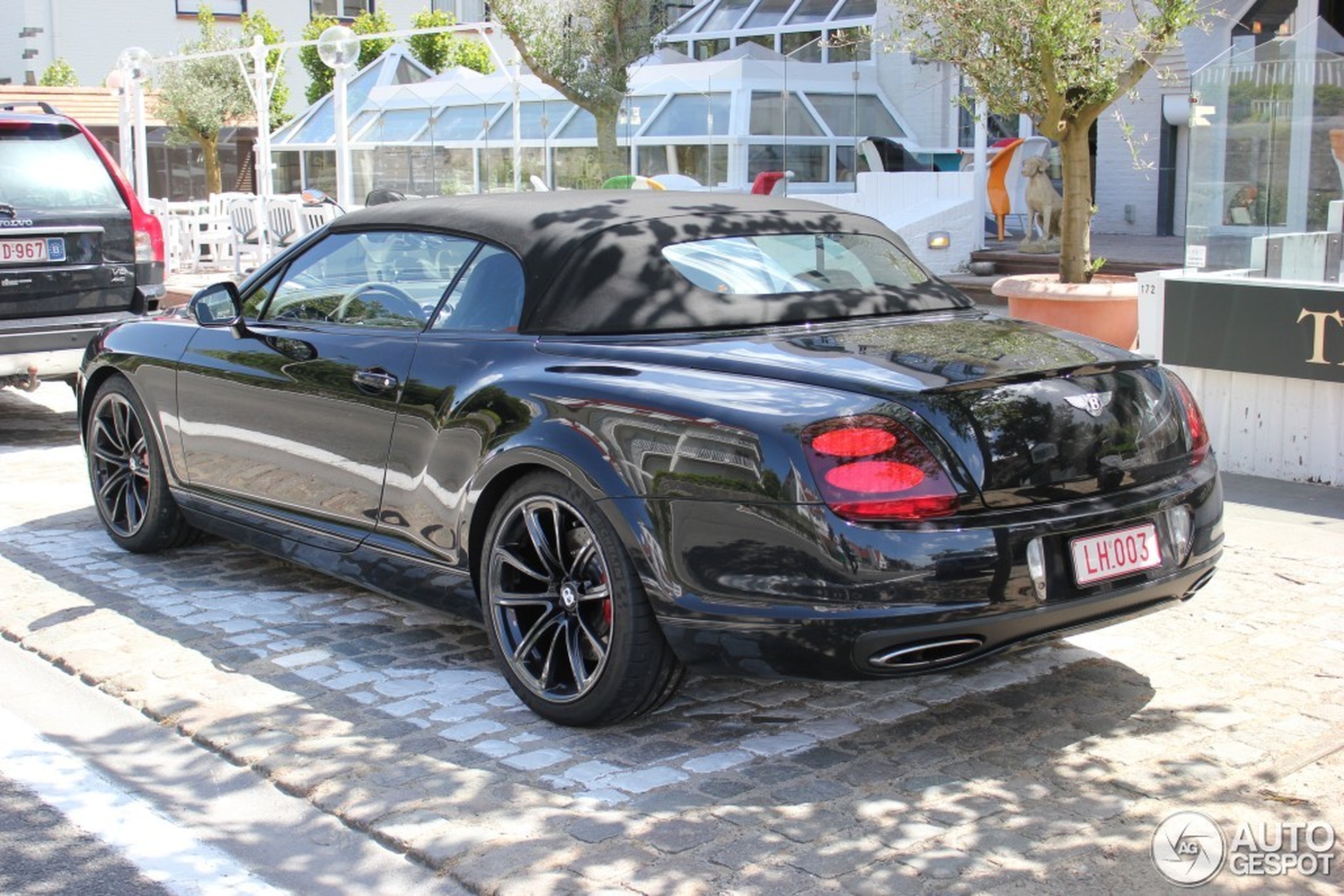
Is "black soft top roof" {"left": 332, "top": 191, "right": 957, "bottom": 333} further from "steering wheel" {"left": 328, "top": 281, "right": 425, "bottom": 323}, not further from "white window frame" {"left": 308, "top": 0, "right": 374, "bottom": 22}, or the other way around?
"white window frame" {"left": 308, "top": 0, "right": 374, "bottom": 22}

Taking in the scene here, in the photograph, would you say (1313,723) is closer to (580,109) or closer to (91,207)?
(91,207)

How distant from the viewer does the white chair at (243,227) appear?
18594 mm

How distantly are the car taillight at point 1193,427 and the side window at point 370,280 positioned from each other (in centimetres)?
229

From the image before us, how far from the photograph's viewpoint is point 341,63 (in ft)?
50.4

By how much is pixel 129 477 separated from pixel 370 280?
1.84 metres

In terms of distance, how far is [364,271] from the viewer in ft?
18.5

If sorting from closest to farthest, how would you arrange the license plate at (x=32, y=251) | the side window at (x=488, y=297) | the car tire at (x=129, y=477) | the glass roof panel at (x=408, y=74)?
the side window at (x=488, y=297), the car tire at (x=129, y=477), the license plate at (x=32, y=251), the glass roof panel at (x=408, y=74)

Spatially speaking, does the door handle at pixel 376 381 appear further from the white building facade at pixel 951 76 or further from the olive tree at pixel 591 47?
the olive tree at pixel 591 47

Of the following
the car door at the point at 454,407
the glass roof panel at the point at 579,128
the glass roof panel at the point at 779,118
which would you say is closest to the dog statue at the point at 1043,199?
the glass roof panel at the point at 779,118

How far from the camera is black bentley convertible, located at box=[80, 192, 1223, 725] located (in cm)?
399

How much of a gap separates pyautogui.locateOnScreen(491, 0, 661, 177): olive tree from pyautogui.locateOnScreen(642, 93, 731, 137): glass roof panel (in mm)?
716

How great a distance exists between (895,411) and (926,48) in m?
6.74

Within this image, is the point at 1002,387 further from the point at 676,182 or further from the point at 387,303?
the point at 676,182

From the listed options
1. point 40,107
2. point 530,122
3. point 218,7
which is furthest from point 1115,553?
point 218,7
